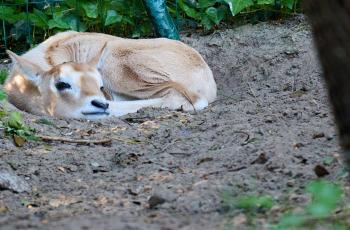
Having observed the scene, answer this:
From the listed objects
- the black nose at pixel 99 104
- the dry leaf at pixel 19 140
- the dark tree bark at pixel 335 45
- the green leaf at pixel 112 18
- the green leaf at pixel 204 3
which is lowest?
the black nose at pixel 99 104

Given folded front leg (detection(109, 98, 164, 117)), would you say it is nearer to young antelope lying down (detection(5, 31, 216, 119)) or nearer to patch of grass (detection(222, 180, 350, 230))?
young antelope lying down (detection(5, 31, 216, 119))

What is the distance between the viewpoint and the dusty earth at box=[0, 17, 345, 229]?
4.21m

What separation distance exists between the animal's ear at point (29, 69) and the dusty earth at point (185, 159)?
2.36 ft

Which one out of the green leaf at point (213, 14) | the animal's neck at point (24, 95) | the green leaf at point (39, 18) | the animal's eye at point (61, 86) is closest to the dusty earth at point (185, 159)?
the animal's eye at point (61, 86)

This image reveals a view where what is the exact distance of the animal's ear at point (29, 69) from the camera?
7.93 meters

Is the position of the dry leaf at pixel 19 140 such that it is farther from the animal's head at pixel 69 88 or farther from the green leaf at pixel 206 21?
the green leaf at pixel 206 21

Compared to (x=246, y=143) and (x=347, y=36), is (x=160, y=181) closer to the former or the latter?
(x=246, y=143)

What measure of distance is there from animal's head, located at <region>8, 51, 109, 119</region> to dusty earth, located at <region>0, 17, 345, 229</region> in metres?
0.27

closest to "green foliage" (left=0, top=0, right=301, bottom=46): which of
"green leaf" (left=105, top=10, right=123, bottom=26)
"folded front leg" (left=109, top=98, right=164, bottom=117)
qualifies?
"green leaf" (left=105, top=10, right=123, bottom=26)

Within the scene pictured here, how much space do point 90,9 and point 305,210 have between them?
20.3 feet

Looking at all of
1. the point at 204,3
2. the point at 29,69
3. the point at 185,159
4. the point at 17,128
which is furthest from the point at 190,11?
the point at 185,159

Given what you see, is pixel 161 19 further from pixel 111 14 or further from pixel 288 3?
pixel 288 3

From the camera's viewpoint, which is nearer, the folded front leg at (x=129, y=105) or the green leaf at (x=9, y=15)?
the folded front leg at (x=129, y=105)

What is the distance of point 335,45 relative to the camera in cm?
316
